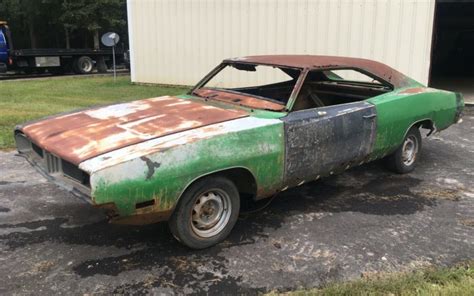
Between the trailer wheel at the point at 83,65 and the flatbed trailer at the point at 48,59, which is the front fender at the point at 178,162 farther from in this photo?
the trailer wheel at the point at 83,65

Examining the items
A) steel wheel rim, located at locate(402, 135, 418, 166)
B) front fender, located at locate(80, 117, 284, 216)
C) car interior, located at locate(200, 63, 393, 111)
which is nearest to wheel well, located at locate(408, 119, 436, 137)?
steel wheel rim, located at locate(402, 135, 418, 166)

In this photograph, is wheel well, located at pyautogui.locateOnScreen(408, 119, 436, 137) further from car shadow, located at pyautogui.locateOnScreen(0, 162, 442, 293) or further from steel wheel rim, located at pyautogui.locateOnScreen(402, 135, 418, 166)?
car shadow, located at pyautogui.locateOnScreen(0, 162, 442, 293)

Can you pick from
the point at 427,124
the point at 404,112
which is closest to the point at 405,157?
the point at 427,124

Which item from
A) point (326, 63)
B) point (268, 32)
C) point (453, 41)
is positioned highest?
point (268, 32)

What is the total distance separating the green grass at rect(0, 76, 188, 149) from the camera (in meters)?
8.46

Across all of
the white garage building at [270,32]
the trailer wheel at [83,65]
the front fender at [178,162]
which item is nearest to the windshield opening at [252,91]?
the front fender at [178,162]

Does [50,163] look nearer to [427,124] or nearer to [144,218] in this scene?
[144,218]

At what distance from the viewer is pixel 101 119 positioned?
4.11 m

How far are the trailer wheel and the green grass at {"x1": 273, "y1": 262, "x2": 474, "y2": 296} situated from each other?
19.6m

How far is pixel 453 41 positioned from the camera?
860 inches

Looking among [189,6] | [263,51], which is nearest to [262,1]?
[263,51]

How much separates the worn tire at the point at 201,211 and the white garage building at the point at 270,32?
8.09 meters

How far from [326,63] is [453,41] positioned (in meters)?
19.6

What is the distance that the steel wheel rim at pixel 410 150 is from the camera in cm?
560
